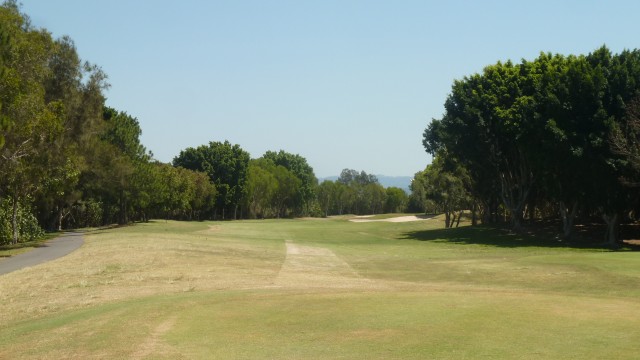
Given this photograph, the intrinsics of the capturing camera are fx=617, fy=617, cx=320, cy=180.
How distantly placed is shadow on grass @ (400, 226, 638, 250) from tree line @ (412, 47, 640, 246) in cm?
198

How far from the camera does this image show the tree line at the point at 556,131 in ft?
148

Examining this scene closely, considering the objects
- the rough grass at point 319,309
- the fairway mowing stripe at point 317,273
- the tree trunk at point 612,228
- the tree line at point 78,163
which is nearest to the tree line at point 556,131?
the tree trunk at point 612,228

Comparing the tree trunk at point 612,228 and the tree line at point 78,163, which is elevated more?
the tree line at point 78,163

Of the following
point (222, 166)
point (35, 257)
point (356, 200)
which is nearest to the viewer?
point (35, 257)

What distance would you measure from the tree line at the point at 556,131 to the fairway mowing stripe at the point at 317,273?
66.1 ft

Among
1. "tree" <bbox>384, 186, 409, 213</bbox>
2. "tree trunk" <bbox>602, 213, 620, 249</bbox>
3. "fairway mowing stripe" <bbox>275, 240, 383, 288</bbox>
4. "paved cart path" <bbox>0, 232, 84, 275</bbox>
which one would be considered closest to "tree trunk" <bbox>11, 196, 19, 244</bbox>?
"paved cart path" <bbox>0, 232, 84, 275</bbox>

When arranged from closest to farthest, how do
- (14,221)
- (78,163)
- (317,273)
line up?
(317,273)
(14,221)
(78,163)

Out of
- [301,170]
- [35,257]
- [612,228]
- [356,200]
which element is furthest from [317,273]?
[356,200]

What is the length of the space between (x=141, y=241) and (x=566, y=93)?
A: 34.1m

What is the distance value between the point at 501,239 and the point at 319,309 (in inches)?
1679

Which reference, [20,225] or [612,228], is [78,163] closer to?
[20,225]

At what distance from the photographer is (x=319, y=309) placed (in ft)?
55.2

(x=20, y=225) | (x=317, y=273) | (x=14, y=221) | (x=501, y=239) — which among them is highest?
(x=14, y=221)

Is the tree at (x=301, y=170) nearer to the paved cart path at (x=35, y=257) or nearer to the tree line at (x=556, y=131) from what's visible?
the tree line at (x=556, y=131)
